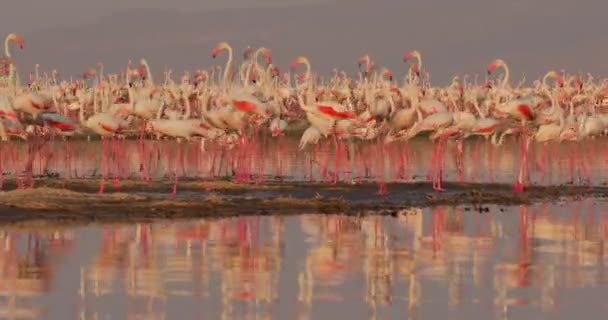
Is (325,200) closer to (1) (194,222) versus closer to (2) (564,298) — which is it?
(1) (194,222)

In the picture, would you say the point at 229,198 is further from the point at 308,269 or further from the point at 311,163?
the point at 308,269

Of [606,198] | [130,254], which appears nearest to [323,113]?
[606,198]

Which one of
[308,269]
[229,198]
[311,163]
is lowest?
[308,269]

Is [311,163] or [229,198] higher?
[311,163]

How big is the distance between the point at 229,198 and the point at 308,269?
8.65 metres

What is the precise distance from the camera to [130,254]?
16016 millimetres

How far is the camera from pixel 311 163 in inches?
1253

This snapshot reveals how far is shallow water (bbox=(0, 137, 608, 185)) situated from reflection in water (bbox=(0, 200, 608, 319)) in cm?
744

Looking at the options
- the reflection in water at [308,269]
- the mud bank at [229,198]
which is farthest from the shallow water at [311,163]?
the reflection in water at [308,269]

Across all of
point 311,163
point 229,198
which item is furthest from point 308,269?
point 311,163

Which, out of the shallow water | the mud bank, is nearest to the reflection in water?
the mud bank

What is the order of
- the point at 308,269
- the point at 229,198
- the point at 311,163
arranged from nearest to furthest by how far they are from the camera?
the point at 308,269 → the point at 229,198 → the point at 311,163

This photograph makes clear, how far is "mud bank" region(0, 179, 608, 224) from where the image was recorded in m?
20.5

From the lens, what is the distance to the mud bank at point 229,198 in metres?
20.5
